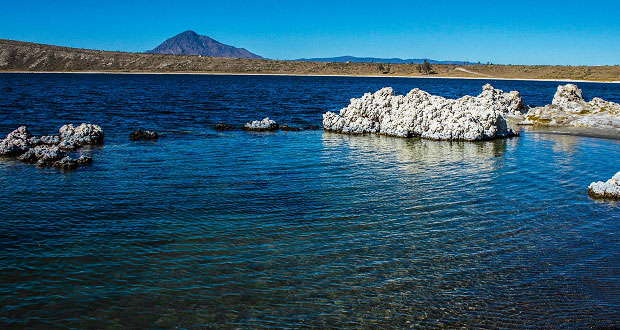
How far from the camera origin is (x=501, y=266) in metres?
8.98

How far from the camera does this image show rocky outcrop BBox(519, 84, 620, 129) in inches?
1244

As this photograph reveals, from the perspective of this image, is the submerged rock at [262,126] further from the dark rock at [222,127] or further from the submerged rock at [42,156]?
the submerged rock at [42,156]

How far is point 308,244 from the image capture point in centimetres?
995

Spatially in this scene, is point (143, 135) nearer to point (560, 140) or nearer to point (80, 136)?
point (80, 136)

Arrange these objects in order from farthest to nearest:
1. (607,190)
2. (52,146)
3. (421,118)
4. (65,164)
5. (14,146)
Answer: (421,118), (52,146), (14,146), (65,164), (607,190)

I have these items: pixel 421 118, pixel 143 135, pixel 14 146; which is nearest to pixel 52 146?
pixel 14 146

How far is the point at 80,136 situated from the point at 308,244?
56.1 feet

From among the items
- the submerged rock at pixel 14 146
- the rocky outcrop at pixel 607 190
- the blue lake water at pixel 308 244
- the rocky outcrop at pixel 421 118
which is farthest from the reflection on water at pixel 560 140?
the submerged rock at pixel 14 146

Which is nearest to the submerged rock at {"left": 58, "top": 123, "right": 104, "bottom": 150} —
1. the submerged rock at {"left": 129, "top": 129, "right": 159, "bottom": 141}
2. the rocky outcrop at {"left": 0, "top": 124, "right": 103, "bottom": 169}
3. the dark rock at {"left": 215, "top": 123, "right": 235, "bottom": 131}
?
the rocky outcrop at {"left": 0, "top": 124, "right": 103, "bottom": 169}

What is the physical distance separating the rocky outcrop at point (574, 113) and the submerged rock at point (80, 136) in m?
27.9

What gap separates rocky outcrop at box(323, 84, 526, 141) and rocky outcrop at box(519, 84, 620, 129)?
6.41 meters

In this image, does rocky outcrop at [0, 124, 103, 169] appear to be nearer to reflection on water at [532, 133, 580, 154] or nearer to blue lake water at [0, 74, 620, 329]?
blue lake water at [0, 74, 620, 329]

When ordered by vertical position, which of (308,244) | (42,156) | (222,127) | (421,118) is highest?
(421,118)

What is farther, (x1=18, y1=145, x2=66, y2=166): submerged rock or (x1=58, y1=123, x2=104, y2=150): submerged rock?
(x1=58, y1=123, x2=104, y2=150): submerged rock
